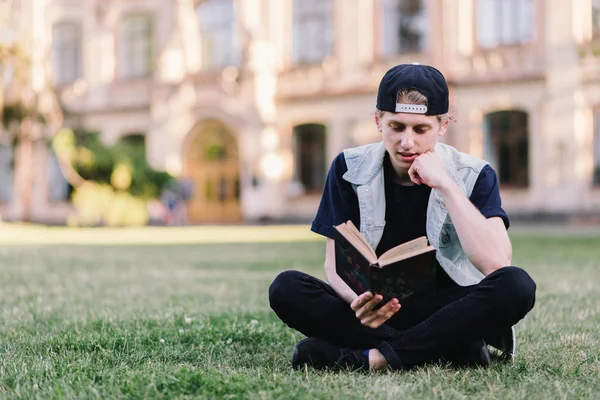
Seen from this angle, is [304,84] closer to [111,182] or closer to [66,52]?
[111,182]

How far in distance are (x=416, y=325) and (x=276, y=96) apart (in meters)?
23.0

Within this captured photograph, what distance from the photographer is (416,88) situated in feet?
10.9

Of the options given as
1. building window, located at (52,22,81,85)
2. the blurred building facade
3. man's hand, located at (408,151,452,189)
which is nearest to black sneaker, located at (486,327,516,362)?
man's hand, located at (408,151,452,189)

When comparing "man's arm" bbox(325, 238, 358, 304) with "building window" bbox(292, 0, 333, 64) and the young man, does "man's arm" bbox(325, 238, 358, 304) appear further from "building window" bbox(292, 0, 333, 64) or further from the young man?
"building window" bbox(292, 0, 333, 64)

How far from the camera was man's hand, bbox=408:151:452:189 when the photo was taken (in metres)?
3.31

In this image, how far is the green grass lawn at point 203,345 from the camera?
2926mm

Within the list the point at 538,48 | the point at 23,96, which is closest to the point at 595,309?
the point at 538,48

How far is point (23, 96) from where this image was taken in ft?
82.6

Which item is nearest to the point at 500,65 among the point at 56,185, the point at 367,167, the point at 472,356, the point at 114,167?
the point at 114,167

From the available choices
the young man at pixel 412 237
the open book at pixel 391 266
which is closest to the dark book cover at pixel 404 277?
the open book at pixel 391 266

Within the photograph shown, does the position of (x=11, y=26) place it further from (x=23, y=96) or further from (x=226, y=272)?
(x=226, y=272)

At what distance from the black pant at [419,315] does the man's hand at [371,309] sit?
25cm

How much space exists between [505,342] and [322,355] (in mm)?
855

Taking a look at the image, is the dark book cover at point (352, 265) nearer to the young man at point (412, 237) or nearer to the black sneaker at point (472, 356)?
the young man at point (412, 237)
